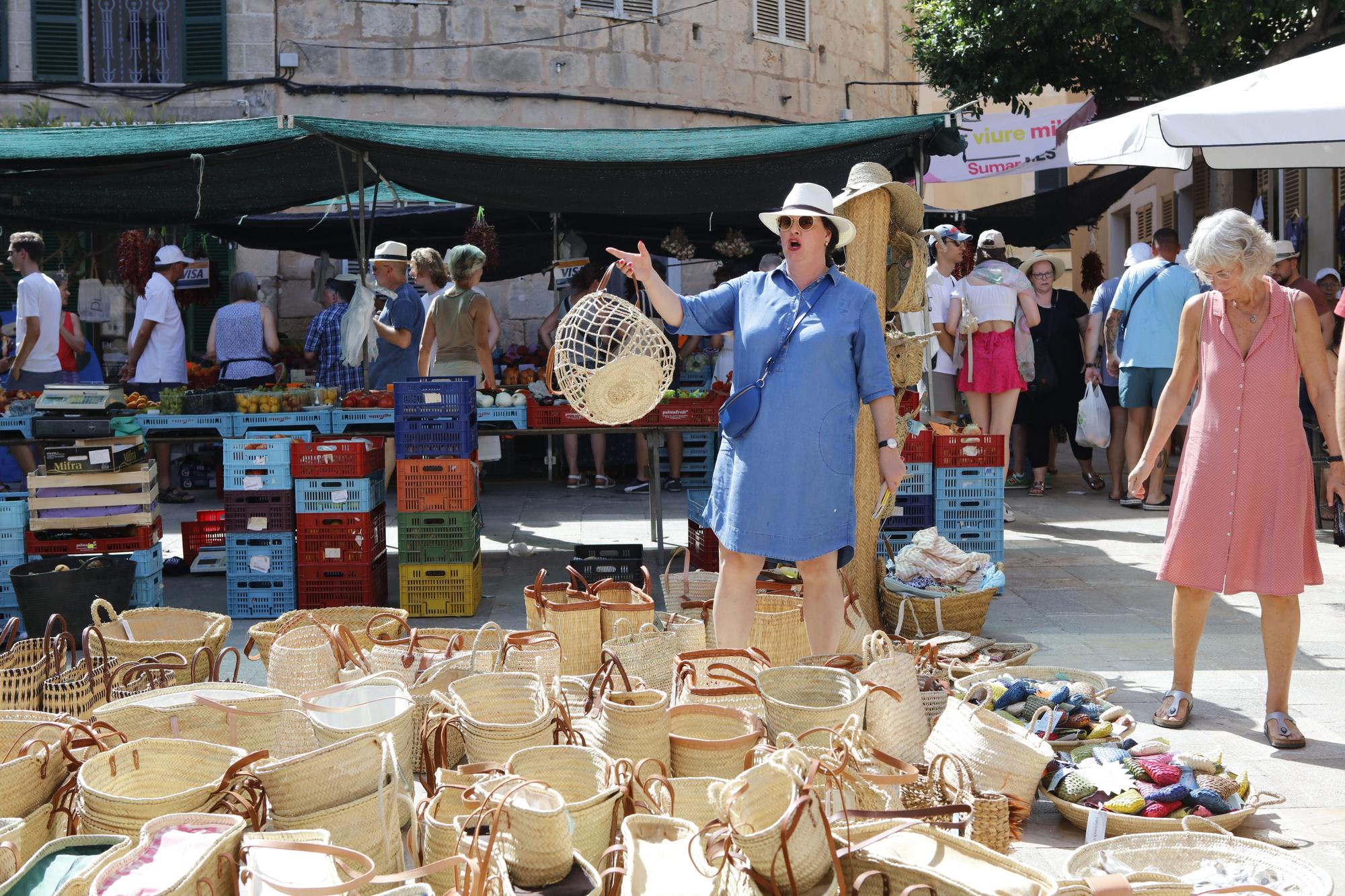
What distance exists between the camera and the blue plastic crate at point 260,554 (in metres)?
6.89

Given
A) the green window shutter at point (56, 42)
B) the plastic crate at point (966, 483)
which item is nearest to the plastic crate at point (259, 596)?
the plastic crate at point (966, 483)

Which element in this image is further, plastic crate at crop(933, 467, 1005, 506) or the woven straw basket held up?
plastic crate at crop(933, 467, 1005, 506)

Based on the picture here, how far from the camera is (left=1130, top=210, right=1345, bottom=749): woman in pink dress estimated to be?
4.44 metres

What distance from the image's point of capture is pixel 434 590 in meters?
6.89

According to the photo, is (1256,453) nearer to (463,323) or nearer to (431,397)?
(431,397)

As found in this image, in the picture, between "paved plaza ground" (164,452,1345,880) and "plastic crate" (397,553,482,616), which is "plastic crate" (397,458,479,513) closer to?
"plastic crate" (397,553,482,616)

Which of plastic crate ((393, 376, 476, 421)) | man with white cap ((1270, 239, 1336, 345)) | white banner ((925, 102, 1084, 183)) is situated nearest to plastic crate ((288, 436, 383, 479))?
plastic crate ((393, 376, 476, 421))

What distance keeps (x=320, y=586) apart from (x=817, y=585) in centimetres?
324

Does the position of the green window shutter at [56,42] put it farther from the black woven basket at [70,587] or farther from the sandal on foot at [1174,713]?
the sandal on foot at [1174,713]

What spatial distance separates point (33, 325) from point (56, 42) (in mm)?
7434

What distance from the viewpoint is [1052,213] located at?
13195 millimetres

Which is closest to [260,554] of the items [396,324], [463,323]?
[463,323]

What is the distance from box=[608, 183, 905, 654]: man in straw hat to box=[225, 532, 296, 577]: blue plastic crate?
121 inches

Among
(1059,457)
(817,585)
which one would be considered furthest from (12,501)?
(1059,457)
